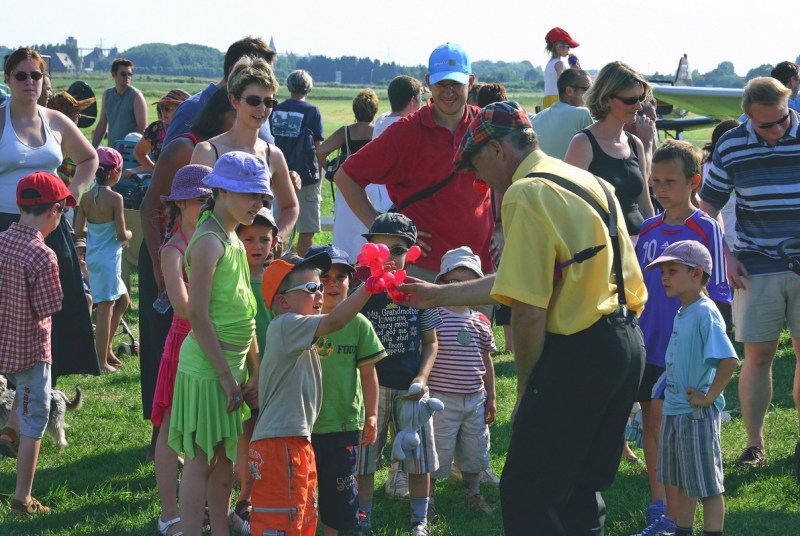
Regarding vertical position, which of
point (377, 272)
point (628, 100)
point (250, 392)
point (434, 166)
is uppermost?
point (628, 100)

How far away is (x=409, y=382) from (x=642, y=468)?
190 cm

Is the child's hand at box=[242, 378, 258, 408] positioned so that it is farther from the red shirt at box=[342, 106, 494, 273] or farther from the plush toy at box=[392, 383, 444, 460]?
the red shirt at box=[342, 106, 494, 273]

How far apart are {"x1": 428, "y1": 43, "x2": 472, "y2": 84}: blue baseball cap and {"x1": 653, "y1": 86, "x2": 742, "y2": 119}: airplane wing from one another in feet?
94.1

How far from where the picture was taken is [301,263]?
15.3 feet

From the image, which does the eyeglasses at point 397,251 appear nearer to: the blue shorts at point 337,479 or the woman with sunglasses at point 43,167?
the blue shorts at point 337,479

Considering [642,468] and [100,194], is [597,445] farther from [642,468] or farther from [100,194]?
A: [100,194]

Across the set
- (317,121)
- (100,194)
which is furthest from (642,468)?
(317,121)

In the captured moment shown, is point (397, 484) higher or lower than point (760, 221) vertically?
lower

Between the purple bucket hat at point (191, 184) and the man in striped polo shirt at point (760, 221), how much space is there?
3.29 meters

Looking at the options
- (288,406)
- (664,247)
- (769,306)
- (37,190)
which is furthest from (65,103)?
(769,306)

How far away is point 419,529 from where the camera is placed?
5422mm

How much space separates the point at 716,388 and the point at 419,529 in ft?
5.41

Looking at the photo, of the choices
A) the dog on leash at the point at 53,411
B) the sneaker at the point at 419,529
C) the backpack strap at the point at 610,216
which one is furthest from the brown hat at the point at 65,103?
the backpack strap at the point at 610,216

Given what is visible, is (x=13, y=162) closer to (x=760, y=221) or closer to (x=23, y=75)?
(x=23, y=75)
